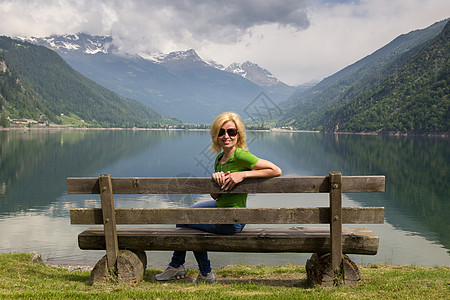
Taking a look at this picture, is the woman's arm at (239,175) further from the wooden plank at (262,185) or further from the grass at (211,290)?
the grass at (211,290)

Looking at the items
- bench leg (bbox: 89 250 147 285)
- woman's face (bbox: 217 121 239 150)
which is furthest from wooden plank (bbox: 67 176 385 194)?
bench leg (bbox: 89 250 147 285)

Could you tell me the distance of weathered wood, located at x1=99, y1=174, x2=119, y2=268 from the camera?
6.91m

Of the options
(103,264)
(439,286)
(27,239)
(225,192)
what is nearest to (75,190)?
(103,264)

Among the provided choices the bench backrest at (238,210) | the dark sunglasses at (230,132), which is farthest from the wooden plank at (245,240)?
the dark sunglasses at (230,132)

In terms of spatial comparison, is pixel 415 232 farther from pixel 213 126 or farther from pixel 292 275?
pixel 213 126

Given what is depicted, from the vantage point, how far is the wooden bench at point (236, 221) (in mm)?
6680

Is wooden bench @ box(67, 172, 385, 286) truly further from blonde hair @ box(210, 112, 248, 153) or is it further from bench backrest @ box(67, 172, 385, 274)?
blonde hair @ box(210, 112, 248, 153)

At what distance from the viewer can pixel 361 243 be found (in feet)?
23.7

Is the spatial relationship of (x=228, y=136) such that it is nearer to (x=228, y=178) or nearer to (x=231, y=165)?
(x=231, y=165)

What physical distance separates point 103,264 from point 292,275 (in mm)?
4699

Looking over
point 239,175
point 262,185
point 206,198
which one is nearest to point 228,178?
point 239,175

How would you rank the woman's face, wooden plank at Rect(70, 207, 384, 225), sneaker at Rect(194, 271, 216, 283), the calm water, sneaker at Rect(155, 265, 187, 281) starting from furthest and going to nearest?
the calm water < sneaker at Rect(155, 265, 187, 281) < sneaker at Rect(194, 271, 216, 283) < the woman's face < wooden plank at Rect(70, 207, 384, 225)

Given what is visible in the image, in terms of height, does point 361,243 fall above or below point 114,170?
above

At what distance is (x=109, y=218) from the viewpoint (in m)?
7.09
